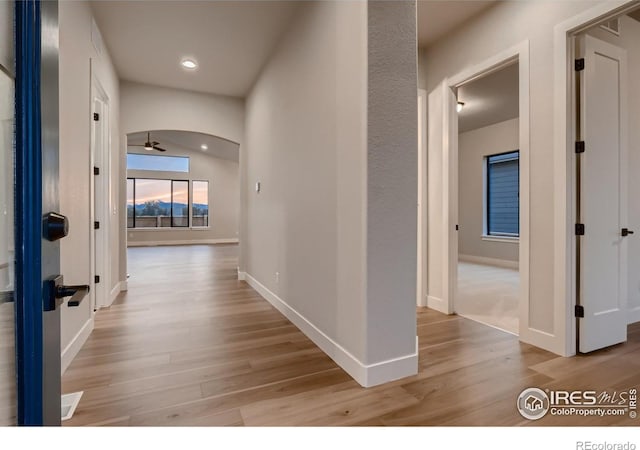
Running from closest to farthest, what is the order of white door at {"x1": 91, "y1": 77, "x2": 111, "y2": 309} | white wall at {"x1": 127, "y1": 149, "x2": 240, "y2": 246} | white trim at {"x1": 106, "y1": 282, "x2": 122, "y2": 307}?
white door at {"x1": 91, "y1": 77, "x2": 111, "y2": 309}
white trim at {"x1": 106, "y1": 282, "x2": 122, "y2": 307}
white wall at {"x1": 127, "y1": 149, "x2": 240, "y2": 246}

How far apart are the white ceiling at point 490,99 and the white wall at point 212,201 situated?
835 centimetres

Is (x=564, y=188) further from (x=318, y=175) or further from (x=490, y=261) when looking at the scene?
(x=490, y=261)

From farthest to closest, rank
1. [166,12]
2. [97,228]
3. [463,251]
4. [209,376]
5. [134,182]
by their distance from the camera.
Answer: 1. [134,182]
2. [463,251]
3. [97,228]
4. [166,12]
5. [209,376]

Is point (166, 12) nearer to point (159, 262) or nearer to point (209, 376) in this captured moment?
point (209, 376)

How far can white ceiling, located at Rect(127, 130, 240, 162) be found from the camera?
933 cm

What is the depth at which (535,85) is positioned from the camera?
2416 mm

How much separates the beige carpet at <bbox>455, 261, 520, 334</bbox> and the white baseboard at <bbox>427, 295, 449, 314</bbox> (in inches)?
5.4

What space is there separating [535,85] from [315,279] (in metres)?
2.25

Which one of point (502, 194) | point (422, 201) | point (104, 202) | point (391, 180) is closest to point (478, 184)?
point (502, 194)

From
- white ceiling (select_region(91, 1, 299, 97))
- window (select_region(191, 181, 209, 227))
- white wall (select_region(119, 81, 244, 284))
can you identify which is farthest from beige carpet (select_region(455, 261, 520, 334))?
window (select_region(191, 181, 209, 227))

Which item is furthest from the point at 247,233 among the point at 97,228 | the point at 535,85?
the point at 535,85

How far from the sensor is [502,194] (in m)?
6.66

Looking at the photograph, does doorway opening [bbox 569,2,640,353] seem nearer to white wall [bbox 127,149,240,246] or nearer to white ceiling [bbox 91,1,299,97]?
white ceiling [bbox 91,1,299,97]

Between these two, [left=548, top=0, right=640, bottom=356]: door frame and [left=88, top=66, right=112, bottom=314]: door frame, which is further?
[left=88, top=66, right=112, bottom=314]: door frame
